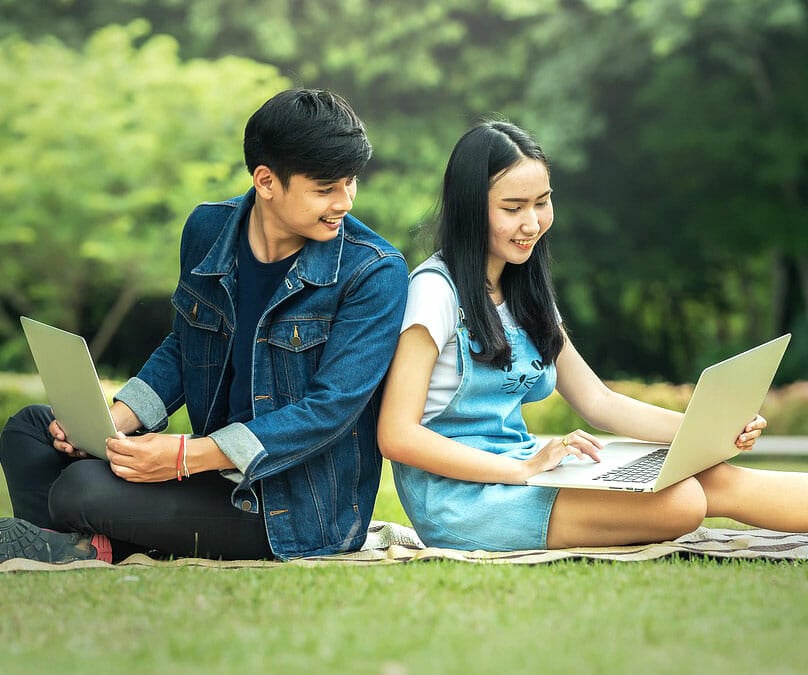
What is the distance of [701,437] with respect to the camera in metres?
3.16

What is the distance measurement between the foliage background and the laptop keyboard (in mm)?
9315

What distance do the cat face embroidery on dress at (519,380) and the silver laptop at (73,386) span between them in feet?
3.77

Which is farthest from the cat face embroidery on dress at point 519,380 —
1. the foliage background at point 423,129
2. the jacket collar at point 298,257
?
the foliage background at point 423,129

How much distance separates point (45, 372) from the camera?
337 cm

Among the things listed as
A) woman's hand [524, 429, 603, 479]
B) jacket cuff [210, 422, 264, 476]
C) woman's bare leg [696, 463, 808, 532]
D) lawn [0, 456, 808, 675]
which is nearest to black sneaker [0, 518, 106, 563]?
lawn [0, 456, 808, 675]

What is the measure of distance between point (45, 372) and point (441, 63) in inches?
508

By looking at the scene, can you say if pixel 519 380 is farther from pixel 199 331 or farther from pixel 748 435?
pixel 199 331

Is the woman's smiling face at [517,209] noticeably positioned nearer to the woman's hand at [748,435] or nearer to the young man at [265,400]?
the young man at [265,400]

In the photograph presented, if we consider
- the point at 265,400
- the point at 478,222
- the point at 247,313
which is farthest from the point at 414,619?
the point at 478,222

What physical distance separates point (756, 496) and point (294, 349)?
1.43 metres

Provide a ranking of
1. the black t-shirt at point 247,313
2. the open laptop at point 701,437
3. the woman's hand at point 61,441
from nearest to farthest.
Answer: the open laptop at point 701,437 < the black t-shirt at point 247,313 < the woman's hand at point 61,441

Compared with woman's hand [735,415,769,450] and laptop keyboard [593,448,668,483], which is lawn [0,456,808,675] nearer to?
laptop keyboard [593,448,668,483]

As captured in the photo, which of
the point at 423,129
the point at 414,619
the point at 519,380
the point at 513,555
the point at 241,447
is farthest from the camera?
the point at 423,129

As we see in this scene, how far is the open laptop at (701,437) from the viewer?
3031 mm
